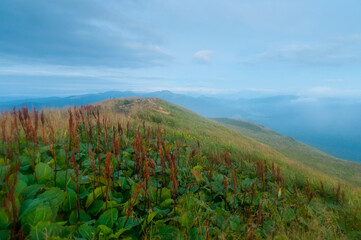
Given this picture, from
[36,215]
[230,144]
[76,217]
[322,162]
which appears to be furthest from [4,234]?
[322,162]

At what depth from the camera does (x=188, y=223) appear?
72.5 inches

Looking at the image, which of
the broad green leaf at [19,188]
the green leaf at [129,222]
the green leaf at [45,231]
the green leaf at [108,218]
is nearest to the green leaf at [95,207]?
the green leaf at [108,218]

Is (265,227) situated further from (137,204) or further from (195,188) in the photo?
(137,204)

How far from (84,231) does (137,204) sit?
0.65 metres

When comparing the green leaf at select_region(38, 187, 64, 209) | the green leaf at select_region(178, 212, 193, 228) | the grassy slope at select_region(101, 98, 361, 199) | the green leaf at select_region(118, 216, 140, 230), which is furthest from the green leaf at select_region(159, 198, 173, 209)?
the grassy slope at select_region(101, 98, 361, 199)

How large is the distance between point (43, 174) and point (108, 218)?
3.29 ft

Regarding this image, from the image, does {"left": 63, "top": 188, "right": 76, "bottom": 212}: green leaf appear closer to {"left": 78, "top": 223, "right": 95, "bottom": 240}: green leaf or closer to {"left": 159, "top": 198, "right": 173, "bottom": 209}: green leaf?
{"left": 78, "top": 223, "right": 95, "bottom": 240}: green leaf

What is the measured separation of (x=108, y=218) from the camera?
5.59 feet

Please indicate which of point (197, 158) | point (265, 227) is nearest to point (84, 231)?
point (265, 227)

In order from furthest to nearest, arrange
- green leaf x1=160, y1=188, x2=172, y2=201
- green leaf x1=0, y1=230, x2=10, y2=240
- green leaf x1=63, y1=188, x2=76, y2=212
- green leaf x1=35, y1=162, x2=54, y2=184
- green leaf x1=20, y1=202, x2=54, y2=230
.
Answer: green leaf x1=160, y1=188, x2=172, y2=201 → green leaf x1=35, y1=162, x2=54, y2=184 → green leaf x1=63, y1=188, x2=76, y2=212 → green leaf x1=20, y1=202, x2=54, y2=230 → green leaf x1=0, y1=230, x2=10, y2=240

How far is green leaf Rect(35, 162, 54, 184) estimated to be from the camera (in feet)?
6.61

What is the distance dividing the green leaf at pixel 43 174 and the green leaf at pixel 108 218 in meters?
0.87

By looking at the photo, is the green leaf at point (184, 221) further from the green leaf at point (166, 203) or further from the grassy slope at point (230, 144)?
the grassy slope at point (230, 144)

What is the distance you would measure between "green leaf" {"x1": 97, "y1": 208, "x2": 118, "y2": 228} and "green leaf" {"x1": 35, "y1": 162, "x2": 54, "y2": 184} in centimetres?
87
